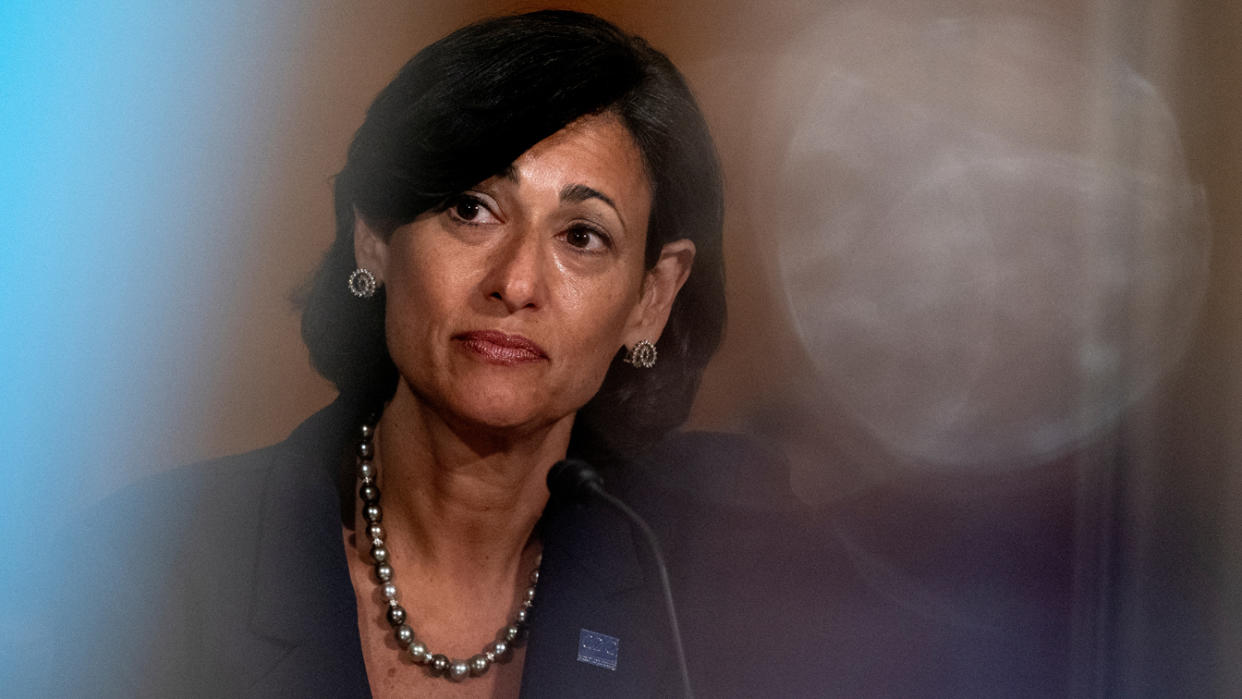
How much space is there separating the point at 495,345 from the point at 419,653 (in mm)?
327

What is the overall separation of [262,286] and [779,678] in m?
0.68

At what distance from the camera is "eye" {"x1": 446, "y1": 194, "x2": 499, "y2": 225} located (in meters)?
1.06

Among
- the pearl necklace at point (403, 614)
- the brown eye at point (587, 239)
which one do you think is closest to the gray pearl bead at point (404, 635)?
the pearl necklace at point (403, 614)

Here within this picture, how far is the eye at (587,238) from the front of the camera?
1.08 m

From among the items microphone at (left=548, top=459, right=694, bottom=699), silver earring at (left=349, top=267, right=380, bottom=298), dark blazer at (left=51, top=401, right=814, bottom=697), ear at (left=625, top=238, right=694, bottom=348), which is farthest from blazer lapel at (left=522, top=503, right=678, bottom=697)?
silver earring at (left=349, top=267, right=380, bottom=298)

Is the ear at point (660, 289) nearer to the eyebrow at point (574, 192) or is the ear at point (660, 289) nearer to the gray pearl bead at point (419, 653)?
the eyebrow at point (574, 192)

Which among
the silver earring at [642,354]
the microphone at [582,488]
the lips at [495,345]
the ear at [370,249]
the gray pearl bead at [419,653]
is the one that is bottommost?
the gray pearl bead at [419,653]

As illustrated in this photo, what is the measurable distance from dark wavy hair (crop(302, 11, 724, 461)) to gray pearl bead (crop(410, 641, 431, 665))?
265 mm

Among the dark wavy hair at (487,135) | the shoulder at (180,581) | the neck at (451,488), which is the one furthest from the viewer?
the neck at (451,488)

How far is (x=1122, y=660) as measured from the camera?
4.15 feet

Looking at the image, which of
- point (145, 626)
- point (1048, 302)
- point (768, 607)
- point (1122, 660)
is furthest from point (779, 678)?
point (145, 626)

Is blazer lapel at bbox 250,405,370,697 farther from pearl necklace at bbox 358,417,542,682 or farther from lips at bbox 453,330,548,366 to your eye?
lips at bbox 453,330,548,366

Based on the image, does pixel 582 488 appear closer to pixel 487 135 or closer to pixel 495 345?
pixel 495 345

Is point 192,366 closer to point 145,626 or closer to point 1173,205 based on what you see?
point 145,626
